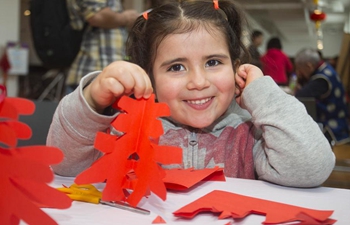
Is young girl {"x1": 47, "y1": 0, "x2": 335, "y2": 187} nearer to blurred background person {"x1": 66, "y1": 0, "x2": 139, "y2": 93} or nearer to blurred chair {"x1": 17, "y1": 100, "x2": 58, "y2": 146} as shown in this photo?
blurred chair {"x1": 17, "y1": 100, "x2": 58, "y2": 146}

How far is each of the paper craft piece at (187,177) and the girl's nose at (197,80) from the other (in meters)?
0.24

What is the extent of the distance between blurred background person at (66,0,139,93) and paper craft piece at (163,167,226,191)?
1278mm

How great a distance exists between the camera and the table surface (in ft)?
1.75

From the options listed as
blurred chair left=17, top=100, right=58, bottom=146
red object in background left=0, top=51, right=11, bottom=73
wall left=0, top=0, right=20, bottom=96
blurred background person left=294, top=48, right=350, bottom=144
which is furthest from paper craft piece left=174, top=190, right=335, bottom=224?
red object in background left=0, top=51, right=11, bottom=73

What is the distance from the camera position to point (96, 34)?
202 cm

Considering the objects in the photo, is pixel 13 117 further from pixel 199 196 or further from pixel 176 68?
pixel 176 68

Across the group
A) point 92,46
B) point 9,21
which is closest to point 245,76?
point 92,46

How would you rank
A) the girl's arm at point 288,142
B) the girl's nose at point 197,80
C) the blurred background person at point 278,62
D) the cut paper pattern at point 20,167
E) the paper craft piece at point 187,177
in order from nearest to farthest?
1. the cut paper pattern at point 20,167
2. the paper craft piece at point 187,177
3. the girl's arm at point 288,142
4. the girl's nose at point 197,80
5. the blurred background person at point 278,62

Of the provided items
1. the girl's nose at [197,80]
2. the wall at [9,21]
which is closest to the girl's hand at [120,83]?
the girl's nose at [197,80]

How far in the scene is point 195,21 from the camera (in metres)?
1.09

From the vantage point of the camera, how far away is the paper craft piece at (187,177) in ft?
2.32

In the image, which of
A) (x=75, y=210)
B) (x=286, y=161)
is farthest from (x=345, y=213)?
(x=75, y=210)

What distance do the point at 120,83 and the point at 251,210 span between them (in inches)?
11.2

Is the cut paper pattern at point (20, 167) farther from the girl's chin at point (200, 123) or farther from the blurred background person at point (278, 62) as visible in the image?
the blurred background person at point (278, 62)
